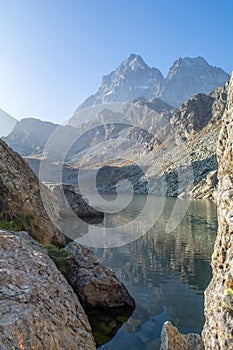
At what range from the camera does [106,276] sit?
12.3 metres

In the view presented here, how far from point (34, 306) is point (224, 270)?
455 cm

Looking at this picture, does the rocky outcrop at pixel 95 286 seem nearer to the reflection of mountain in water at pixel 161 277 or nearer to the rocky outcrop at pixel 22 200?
the reflection of mountain in water at pixel 161 277

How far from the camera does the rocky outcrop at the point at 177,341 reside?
7465mm

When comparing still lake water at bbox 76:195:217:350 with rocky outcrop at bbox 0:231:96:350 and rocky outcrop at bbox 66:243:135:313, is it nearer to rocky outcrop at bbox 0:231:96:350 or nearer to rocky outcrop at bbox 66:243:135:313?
rocky outcrop at bbox 66:243:135:313

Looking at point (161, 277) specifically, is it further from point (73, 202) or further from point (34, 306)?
point (73, 202)

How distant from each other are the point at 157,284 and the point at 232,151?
1095 centimetres

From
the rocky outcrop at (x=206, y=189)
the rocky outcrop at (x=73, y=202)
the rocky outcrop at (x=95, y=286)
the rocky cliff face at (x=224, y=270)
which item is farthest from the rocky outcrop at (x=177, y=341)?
the rocky outcrop at (x=206, y=189)

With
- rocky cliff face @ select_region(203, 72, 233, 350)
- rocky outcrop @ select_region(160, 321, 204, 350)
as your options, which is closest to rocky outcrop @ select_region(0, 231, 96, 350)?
rocky outcrop @ select_region(160, 321, 204, 350)

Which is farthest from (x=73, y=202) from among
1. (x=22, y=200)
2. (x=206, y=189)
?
(x=206, y=189)

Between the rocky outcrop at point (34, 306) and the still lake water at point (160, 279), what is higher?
the rocky outcrop at point (34, 306)

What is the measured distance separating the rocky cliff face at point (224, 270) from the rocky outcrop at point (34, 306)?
11.3 ft

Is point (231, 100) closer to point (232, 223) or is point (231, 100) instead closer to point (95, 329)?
point (232, 223)

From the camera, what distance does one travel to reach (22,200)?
1468 cm

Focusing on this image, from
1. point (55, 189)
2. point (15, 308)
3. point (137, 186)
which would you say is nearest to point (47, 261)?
point (15, 308)
